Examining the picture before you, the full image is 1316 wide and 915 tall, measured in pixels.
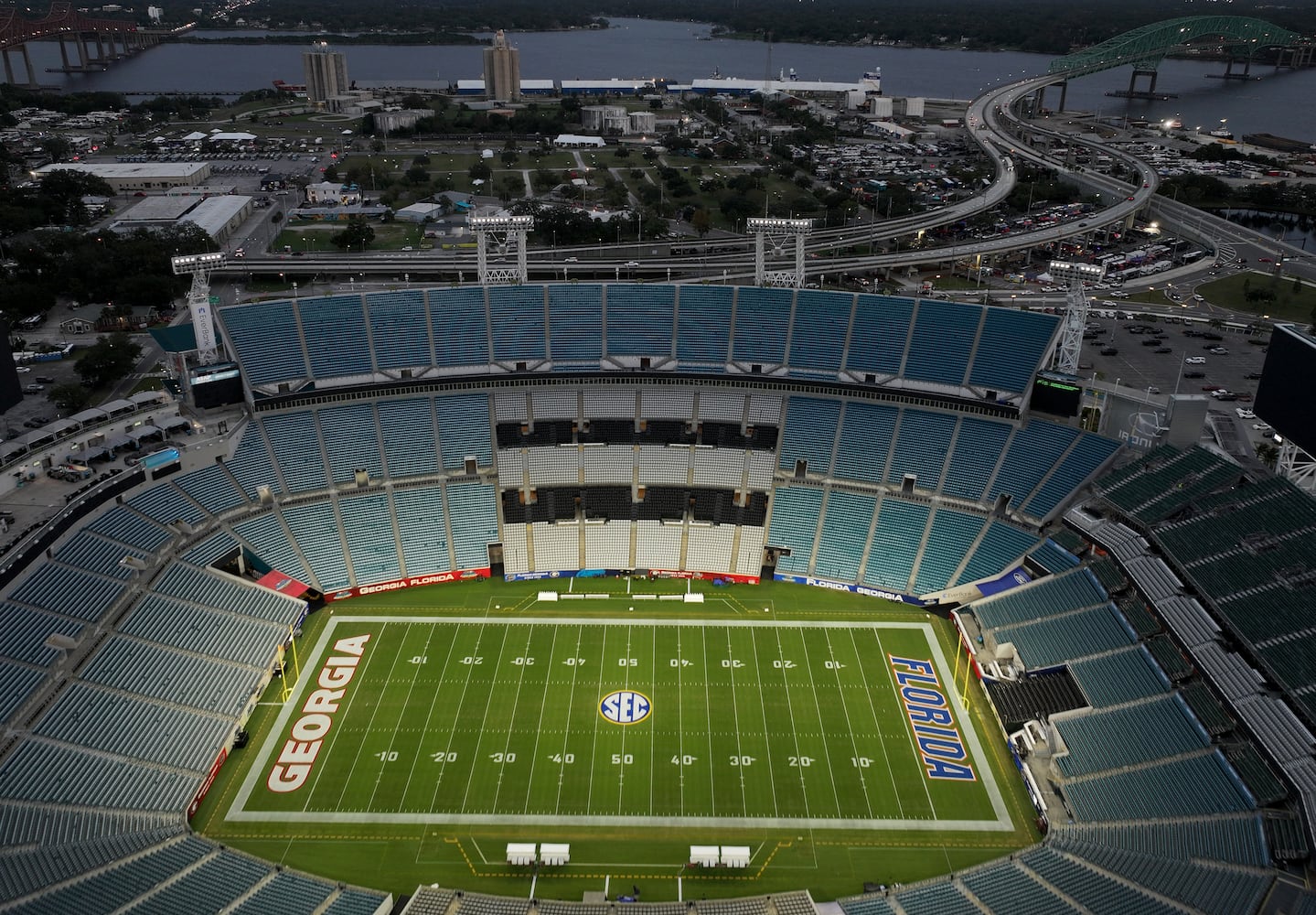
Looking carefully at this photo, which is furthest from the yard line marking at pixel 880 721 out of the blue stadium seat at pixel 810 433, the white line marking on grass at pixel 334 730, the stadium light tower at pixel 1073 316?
the white line marking on grass at pixel 334 730

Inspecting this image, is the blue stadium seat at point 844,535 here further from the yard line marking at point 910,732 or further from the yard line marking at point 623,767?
the yard line marking at point 623,767

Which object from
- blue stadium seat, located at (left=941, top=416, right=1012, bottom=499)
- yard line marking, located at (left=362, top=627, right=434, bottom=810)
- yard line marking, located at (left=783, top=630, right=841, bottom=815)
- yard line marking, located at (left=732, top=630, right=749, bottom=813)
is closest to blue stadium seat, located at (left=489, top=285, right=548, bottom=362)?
yard line marking, located at (left=362, top=627, right=434, bottom=810)

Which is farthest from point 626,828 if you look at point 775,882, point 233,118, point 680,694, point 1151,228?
point 233,118

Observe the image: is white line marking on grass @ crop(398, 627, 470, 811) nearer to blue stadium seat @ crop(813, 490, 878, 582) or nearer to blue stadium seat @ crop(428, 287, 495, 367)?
blue stadium seat @ crop(428, 287, 495, 367)

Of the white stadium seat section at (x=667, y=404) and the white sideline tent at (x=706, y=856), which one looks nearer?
the white sideline tent at (x=706, y=856)

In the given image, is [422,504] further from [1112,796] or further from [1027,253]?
[1027,253]
